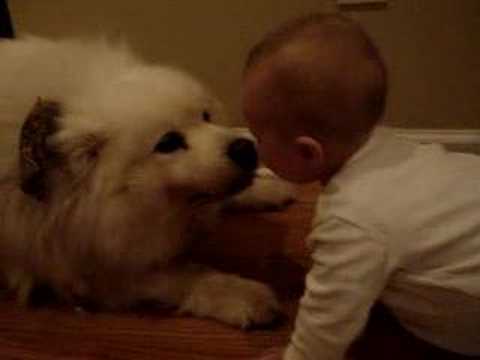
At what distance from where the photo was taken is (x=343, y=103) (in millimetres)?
904

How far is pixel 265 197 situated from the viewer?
1607mm

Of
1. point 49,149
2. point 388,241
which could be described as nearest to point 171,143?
point 49,149

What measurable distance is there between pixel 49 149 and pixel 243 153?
31 centimetres

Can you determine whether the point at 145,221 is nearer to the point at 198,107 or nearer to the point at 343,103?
the point at 198,107

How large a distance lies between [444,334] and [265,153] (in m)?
0.37

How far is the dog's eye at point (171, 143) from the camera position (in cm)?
115

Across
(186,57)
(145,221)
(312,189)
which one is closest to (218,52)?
(186,57)

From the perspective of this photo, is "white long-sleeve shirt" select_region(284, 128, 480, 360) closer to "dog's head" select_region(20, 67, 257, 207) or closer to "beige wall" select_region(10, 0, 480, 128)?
"dog's head" select_region(20, 67, 257, 207)

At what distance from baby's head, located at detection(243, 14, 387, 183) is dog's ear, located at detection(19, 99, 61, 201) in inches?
14.2

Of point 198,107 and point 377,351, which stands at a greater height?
point 198,107

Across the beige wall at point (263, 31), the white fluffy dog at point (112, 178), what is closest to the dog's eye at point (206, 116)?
the white fluffy dog at point (112, 178)

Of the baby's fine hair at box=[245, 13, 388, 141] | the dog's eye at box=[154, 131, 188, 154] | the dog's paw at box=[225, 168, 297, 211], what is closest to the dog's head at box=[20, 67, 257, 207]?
the dog's eye at box=[154, 131, 188, 154]

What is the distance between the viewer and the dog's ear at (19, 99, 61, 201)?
114 cm

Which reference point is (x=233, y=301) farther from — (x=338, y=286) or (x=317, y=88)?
(x=317, y=88)
